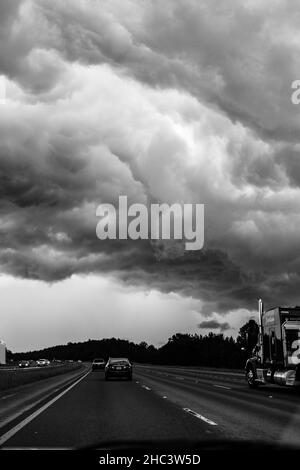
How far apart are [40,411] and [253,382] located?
13.3 m

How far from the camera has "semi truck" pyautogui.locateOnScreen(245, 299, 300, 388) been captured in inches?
811

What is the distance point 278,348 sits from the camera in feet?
71.4

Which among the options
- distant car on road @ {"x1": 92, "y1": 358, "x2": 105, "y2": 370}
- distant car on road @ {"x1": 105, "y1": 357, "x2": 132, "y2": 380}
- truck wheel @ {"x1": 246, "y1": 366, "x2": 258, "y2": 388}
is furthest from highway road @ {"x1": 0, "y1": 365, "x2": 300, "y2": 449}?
distant car on road @ {"x1": 92, "y1": 358, "x2": 105, "y2": 370}

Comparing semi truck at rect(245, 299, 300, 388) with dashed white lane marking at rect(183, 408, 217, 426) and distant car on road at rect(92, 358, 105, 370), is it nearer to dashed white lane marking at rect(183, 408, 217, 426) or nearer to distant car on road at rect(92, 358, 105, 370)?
dashed white lane marking at rect(183, 408, 217, 426)

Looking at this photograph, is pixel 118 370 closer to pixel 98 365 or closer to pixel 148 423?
pixel 148 423

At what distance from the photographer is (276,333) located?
72.0ft

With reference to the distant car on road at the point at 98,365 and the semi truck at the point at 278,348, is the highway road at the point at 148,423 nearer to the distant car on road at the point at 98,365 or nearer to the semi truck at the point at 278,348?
the semi truck at the point at 278,348

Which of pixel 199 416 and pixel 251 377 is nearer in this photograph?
pixel 199 416

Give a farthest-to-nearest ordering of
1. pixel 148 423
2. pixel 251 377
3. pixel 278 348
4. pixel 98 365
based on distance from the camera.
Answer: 1. pixel 98 365
2. pixel 251 377
3. pixel 278 348
4. pixel 148 423

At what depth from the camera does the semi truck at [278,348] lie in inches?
811

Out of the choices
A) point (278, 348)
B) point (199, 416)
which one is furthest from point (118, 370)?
point (199, 416)
